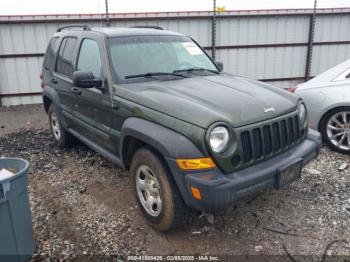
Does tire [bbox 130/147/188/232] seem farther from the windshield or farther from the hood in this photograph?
the windshield

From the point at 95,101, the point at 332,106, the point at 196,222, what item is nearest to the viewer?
the point at 196,222

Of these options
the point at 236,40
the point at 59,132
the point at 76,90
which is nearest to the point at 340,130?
the point at 76,90

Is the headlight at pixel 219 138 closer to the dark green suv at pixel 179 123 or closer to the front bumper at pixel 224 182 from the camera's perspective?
the dark green suv at pixel 179 123

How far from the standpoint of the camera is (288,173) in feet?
10.1

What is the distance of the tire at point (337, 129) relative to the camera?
507 centimetres

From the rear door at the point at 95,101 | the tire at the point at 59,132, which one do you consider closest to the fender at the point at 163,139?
the rear door at the point at 95,101

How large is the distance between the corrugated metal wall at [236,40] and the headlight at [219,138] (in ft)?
26.4

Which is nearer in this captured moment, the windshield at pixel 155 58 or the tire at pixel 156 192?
the tire at pixel 156 192

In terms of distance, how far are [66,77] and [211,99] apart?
2.61 m

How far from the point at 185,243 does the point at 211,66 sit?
94.5 inches

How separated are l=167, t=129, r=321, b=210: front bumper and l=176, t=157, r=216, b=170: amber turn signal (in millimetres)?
41

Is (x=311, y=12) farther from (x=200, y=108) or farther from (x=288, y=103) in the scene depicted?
(x=200, y=108)

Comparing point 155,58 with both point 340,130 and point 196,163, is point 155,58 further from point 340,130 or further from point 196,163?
point 340,130

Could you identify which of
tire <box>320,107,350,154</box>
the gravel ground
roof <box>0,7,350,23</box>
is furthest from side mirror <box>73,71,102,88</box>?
roof <box>0,7,350,23</box>
